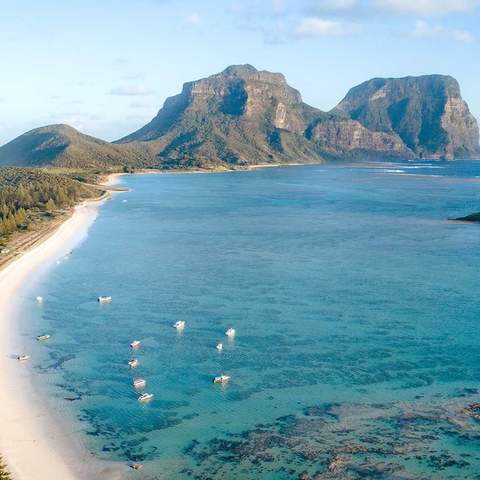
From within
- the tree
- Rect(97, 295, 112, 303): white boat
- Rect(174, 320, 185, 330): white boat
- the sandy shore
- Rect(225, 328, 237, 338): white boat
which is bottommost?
the sandy shore

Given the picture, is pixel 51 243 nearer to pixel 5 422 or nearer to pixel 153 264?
pixel 153 264

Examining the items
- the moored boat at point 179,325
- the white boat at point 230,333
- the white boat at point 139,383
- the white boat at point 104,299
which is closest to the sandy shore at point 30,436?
the white boat at point 139,383

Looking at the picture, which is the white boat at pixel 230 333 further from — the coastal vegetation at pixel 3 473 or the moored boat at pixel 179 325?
the coastal vegetation at pixel 3 473

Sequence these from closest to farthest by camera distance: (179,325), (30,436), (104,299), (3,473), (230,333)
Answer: (3,473), (30,436), (230,333), (179,325), (104,299)

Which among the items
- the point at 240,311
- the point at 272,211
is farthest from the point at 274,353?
the point at 272,211

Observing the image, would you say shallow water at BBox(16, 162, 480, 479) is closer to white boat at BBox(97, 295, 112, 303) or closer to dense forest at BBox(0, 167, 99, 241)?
white boat at BBox(97, 295, 112, 303)

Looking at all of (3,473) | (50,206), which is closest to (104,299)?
(3,473)

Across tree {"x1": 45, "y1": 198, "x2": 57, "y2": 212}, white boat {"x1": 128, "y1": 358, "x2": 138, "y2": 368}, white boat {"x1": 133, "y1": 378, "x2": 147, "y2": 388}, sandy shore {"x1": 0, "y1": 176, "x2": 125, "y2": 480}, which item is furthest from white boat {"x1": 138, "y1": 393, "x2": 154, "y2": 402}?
tree {"x1": 45, "y1": 198, "x2": 57, "y2": 212}

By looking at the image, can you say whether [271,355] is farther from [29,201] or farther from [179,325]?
[29,201]
